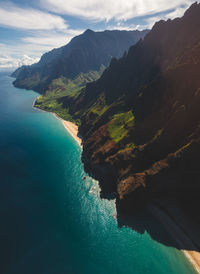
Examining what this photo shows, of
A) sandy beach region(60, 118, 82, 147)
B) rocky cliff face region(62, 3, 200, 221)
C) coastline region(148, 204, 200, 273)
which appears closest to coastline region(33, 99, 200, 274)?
coastline region(148, 204, 200, 273)

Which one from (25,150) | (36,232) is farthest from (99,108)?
(36,232)

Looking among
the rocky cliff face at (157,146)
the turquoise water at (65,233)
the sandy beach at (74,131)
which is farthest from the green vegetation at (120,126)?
the sandy beach at (74,131)

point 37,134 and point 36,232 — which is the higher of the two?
point 37,134

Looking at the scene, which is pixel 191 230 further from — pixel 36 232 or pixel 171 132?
pixel 36 232

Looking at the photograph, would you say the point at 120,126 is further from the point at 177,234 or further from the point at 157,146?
the point at 177,234

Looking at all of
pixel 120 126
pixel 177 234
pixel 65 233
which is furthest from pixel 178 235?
pixel 120 126
